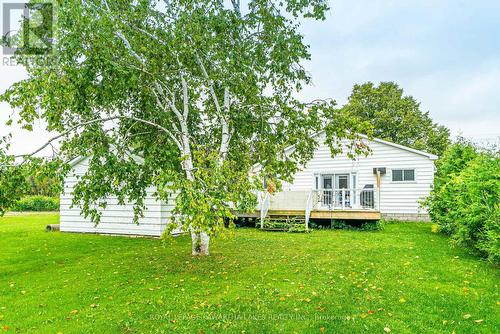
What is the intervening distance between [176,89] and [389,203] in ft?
41.7

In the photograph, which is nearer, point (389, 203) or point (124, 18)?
point (124, 18)

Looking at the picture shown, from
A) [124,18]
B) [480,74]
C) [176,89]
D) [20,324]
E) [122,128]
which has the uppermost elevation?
[480,74]

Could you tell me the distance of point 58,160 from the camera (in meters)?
6.32

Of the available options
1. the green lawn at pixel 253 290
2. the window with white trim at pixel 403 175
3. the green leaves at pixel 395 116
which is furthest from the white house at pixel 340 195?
the green leaves at pixel 395 116

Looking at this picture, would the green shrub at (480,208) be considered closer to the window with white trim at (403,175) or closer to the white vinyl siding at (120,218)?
the window with white trim at (403,175)

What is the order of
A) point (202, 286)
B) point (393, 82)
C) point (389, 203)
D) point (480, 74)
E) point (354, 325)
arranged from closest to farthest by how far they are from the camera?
point (354, 325) < point (202, 286) < point (389, 203) < point (480, 74) < point (393, 82)

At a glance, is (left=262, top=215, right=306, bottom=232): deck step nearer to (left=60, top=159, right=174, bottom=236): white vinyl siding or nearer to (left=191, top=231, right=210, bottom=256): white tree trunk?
(left=60, top=159, right=174, bottom=236): white vinyl siding

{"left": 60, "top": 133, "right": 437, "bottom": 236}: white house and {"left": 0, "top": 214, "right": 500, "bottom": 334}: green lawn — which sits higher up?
{"left": 60, "top": 133, "right": 437, "bottom": 236}: white house

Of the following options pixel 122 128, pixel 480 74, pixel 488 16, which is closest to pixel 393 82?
pixel 480 74

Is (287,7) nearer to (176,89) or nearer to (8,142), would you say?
(176,89)

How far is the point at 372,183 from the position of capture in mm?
17141

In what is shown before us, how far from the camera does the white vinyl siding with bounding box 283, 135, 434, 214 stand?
16500 millimetres

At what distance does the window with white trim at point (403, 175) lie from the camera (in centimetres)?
1670

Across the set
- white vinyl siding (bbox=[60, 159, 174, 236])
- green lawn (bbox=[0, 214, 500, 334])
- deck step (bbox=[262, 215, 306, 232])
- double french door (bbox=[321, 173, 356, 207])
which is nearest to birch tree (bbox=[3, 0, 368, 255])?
green lawn (bbox=[0, 214, 500, 334])
